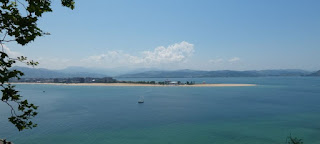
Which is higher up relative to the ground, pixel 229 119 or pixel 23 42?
pixel 23 42

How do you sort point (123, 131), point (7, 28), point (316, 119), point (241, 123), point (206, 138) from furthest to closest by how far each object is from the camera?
point (316, 119) < point (241, 123) < point (123, 131) < point (206, 138) < point (7, 28)

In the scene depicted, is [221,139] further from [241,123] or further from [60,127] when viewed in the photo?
[60,127]

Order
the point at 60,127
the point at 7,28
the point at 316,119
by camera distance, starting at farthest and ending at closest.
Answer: the point at 316,119 → the point at 60,127 → the point at 7,28

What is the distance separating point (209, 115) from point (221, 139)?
18112mm

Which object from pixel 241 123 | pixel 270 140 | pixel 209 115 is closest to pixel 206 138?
pixel 270 140

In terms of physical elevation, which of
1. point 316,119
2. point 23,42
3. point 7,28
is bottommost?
point 316,119

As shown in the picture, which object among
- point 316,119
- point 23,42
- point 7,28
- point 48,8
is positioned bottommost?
point 316,119

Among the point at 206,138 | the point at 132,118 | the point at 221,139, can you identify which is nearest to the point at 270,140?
the point at 221,139

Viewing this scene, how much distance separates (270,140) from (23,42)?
3181cm

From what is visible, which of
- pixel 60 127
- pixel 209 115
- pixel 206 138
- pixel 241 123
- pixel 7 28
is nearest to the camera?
pixel 7 28

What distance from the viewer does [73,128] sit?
115 ft

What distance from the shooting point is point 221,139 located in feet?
96.8

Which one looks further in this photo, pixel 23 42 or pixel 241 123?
pixel 241 123

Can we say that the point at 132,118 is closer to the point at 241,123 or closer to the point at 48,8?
the point at 241,123
